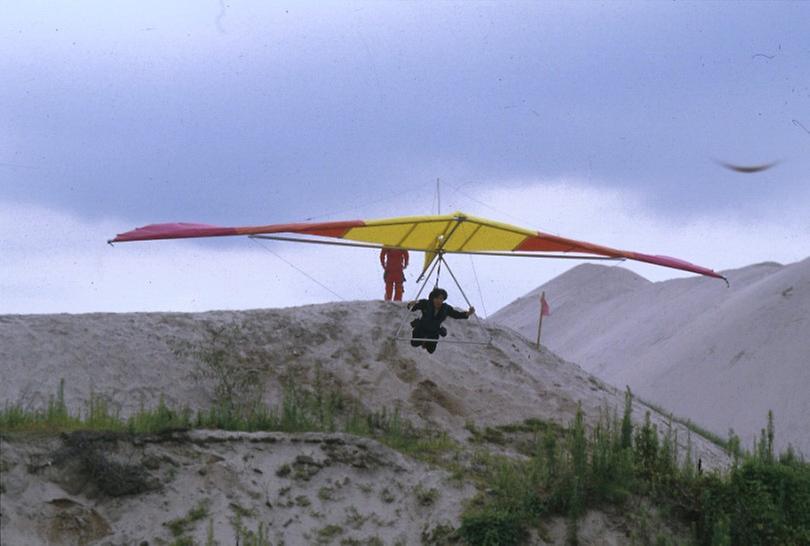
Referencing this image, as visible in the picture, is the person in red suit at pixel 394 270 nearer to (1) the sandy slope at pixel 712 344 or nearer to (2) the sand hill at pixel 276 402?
(2) the sand hill at pixel 276 402

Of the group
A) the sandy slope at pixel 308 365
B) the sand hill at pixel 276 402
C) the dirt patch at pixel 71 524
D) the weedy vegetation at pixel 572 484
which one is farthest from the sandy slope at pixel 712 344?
the dirt patch at pixel 71 524

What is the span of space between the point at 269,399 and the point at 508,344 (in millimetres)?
5292

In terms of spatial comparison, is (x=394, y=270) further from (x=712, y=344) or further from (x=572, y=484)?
(x=712, y=344)

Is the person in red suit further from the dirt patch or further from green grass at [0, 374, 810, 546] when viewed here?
the dirt patch

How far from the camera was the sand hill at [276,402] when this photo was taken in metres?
12.2

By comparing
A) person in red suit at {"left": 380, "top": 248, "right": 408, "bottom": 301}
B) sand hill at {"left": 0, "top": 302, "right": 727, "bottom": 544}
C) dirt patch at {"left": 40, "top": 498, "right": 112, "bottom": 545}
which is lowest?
dirt patch at {"left": 40, "top": 498, "right": 112, "bottom": 545}

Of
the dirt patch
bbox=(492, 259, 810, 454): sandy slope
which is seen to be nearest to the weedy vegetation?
the dirt patch

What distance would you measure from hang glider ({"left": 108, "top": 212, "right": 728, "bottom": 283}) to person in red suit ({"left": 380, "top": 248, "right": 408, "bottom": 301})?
2970 millimetres

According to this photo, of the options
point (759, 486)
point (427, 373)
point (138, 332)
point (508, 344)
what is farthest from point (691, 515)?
point (138, 332)

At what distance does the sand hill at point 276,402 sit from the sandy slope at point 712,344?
9.38 m

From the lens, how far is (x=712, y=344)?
107 feet

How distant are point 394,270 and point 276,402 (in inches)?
184

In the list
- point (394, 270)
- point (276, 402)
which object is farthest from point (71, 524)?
point (394, 270)

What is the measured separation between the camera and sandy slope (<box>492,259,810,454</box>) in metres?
29.1
